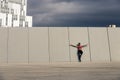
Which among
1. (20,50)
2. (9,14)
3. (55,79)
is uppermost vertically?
(9,14)

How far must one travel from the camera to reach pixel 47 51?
2180 cm

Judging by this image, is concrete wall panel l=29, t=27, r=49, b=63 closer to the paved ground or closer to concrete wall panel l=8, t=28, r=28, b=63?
concrete wall panel l=8, t=28, r=28, b=63

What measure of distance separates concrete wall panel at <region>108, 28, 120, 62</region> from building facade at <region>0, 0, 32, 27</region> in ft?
371

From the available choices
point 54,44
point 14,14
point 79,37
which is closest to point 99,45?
point 79,37

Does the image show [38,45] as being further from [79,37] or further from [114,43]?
[114,43]

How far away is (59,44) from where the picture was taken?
864 inches

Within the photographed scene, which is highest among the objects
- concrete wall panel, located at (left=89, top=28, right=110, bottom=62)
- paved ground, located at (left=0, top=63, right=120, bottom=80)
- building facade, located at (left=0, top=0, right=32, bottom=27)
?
building facade, located at (left=0, top=0, right=32, bottom=27)

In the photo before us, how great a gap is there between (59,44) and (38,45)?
1.49 metres

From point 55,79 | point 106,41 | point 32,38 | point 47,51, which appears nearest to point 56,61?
point 47,51

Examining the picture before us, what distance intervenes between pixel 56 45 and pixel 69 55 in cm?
116

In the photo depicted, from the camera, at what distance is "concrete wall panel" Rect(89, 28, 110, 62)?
874 inches

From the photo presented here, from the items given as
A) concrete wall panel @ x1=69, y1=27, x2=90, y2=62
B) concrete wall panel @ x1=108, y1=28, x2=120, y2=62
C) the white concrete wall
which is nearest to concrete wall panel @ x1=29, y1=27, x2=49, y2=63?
the white concrete wall

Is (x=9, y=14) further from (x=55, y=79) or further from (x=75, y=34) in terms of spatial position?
(x=55, y=79)

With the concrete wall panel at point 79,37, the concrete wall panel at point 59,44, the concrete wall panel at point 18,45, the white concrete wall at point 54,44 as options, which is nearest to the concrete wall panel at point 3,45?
the white concrete wall at point 54,44
